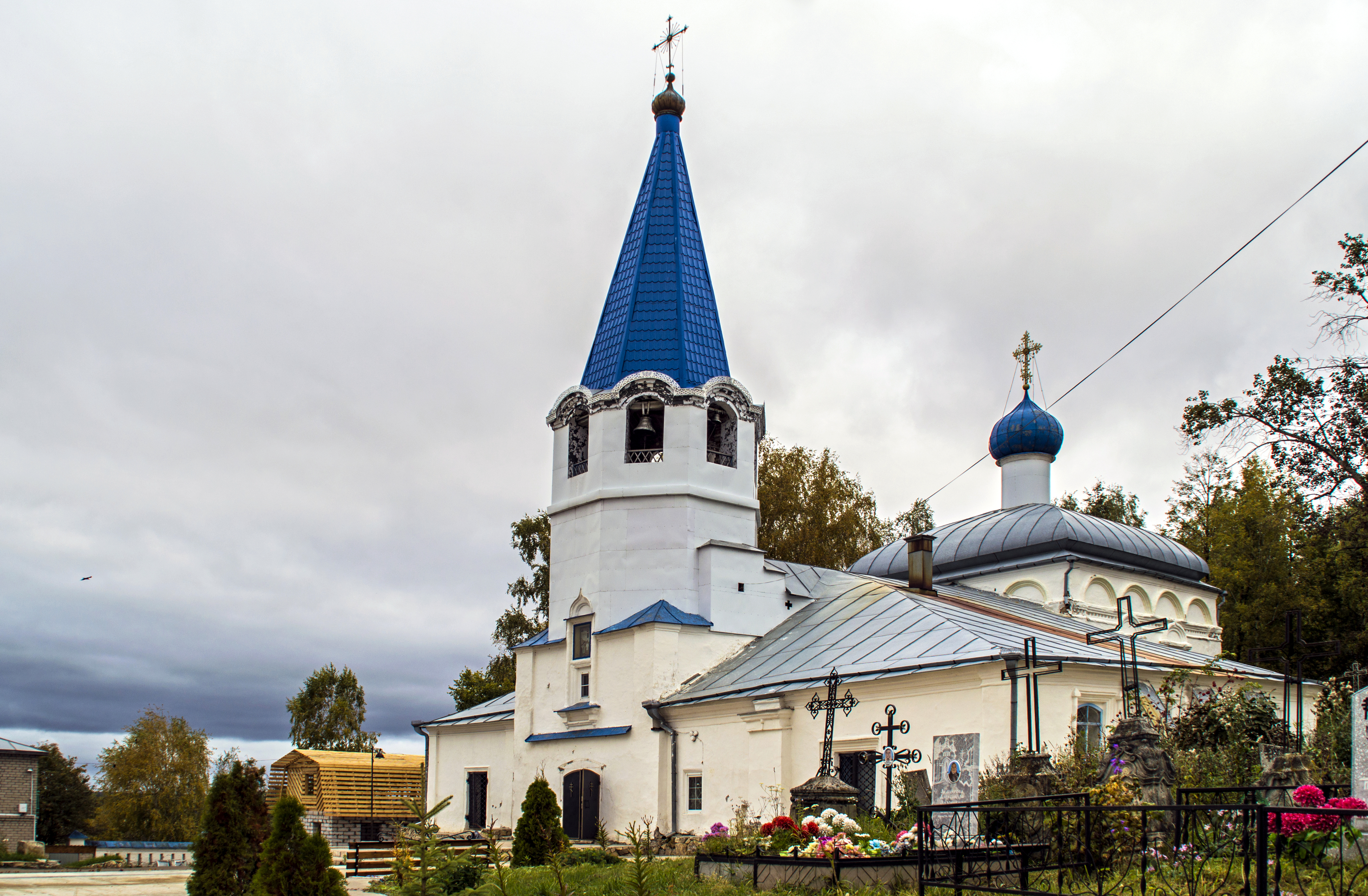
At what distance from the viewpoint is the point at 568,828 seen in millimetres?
18484

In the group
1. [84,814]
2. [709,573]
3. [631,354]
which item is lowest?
[84,814]

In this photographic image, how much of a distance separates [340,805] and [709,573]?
1371 cm

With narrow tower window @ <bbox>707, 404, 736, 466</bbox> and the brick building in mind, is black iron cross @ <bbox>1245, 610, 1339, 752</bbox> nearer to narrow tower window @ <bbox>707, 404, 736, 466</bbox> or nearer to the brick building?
narrow tower window @ <bbox>707, 404, 736, 466</bbox>

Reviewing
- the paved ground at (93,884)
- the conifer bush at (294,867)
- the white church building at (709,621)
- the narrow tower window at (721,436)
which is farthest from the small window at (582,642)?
the conifer bush at (294,867)

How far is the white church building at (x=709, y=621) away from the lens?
14.4 meters

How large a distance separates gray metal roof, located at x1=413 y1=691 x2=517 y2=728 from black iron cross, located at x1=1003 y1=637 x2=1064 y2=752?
10574mm

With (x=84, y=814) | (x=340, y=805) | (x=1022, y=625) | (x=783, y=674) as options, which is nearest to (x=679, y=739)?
(x=783, y=674)

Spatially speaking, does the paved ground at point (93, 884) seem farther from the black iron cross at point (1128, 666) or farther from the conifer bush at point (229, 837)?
the black iron cross at point (1128, 666)

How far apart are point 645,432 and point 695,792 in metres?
6.22

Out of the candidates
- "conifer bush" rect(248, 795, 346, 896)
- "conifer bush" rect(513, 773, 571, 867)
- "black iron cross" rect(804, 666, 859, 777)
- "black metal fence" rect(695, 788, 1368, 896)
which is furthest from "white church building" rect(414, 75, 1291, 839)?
"conifer bush" rect(248, 795, 346, 896)

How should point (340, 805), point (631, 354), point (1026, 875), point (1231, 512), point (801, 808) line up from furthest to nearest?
point (1231, 512) → point (340, 805) → point (631, 354) → point (801, 808) → point (1026, 875)

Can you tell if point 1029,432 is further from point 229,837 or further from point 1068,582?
point 229,837

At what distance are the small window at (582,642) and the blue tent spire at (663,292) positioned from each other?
4.25m

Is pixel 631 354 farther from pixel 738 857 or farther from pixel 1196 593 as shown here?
pixel 1196 593
